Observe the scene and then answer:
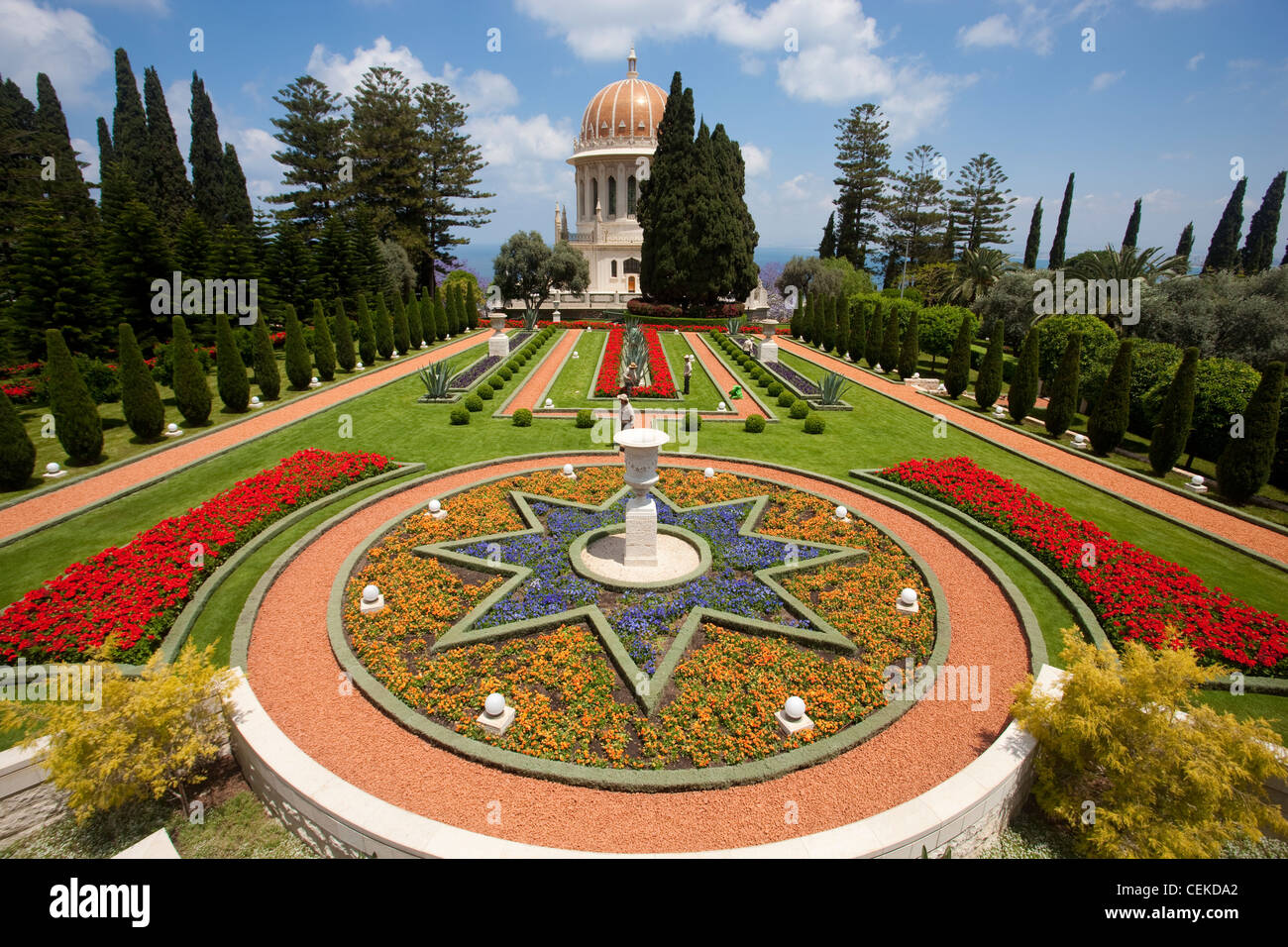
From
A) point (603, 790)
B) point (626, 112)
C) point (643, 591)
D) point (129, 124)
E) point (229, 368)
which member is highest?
point (626, 112)

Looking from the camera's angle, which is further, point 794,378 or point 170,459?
point 794,378

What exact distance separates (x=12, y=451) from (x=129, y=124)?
4299cm

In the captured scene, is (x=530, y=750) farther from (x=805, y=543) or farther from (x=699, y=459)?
(x=699, y=459)

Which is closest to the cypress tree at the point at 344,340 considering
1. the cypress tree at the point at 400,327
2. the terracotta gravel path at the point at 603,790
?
the cypress tree at the point at 400,327

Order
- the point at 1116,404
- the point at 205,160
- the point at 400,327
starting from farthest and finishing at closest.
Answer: the point at 205,160, the point at 400,327, the point at 1116,404

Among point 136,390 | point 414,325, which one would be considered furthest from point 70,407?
point 414,325

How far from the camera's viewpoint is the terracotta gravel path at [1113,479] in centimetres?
1355

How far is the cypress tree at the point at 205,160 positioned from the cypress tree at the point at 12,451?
1525 inches

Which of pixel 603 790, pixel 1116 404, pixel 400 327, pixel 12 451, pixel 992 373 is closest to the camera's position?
pixel 603 790

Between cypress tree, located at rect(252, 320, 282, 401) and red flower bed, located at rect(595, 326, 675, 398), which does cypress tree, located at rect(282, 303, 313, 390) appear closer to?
cypress tree, located at rect(252, 320, 282, 401)

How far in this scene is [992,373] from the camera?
958 inches

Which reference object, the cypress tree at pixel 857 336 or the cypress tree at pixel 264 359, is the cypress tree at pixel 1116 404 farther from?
the cypress tree at pixel 264 359

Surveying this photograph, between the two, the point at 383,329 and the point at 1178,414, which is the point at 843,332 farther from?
the point at 383,329
